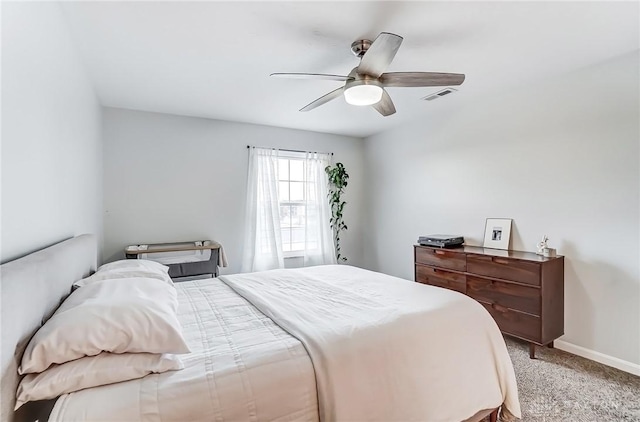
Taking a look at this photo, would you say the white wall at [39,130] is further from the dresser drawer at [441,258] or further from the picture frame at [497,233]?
the picture frame at [497,233]

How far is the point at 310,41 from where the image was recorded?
2180 millimetres

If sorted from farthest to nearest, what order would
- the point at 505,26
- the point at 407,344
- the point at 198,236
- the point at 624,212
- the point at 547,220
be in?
the point at 198,236 < the point at 547,220 < the point at 624,212 < the point at 505,26 < the point at 407,344

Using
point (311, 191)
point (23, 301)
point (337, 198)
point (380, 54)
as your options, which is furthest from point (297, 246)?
point (23, 301)

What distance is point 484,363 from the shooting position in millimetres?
1657

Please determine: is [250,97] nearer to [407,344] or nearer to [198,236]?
[198,236]

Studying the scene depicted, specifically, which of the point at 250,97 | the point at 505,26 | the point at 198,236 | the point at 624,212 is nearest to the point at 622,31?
the point at 505,26

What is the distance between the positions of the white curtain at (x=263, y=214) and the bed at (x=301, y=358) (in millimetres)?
2073

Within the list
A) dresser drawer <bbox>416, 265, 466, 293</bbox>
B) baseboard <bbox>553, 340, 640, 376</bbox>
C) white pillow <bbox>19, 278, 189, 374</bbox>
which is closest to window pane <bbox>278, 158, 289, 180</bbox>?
dresser drawer <bbox>416, 265, 466, 293</bbox>

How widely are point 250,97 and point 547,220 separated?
3143 mm

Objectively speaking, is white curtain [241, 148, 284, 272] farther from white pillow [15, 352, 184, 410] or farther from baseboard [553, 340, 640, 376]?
baseboard [553, 340, 640, 376]

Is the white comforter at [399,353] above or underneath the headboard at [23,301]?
underneath

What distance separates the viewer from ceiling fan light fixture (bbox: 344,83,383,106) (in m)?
2.11

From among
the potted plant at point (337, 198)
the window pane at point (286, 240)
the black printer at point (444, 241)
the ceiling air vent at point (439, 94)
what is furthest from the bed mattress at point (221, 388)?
the potted plant at point (337, 198)

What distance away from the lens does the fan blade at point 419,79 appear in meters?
2.07
